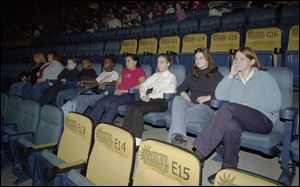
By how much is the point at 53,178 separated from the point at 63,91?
2066mm

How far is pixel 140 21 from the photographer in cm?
583

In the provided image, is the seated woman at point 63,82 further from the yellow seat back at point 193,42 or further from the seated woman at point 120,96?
the yellow seat back at point 193,42

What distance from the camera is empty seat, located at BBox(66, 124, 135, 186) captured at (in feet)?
3.79

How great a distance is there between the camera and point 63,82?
335 centimetres

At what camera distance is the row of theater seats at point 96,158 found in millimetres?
952

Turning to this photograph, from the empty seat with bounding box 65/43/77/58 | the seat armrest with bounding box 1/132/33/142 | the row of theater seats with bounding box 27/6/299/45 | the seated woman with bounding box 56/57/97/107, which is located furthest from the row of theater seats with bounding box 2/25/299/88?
the seat armrest with bounding box 1/132/33/142

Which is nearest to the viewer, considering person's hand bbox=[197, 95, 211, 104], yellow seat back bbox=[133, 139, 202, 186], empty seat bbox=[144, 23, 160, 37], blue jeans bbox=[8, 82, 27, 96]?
yellow seat back bbox=[133, 139, 202, 186]

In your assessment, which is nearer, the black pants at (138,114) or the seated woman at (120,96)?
the black pants at (138,114)

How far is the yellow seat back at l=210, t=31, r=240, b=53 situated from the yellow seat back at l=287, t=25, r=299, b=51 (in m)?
0.51

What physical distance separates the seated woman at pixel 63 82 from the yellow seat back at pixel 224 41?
5.55 ft

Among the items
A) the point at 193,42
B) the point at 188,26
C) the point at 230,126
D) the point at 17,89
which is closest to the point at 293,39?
the point at 193,42

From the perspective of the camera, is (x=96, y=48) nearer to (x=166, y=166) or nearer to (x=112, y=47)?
(x=112, y=47)

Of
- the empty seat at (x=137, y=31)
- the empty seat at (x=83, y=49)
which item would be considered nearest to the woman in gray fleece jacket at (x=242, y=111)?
the empty seat at (x=137, y=31)

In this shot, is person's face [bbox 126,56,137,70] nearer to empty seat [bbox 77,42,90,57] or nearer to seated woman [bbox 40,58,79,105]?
seated woman [bbox 40,58,79,105]
